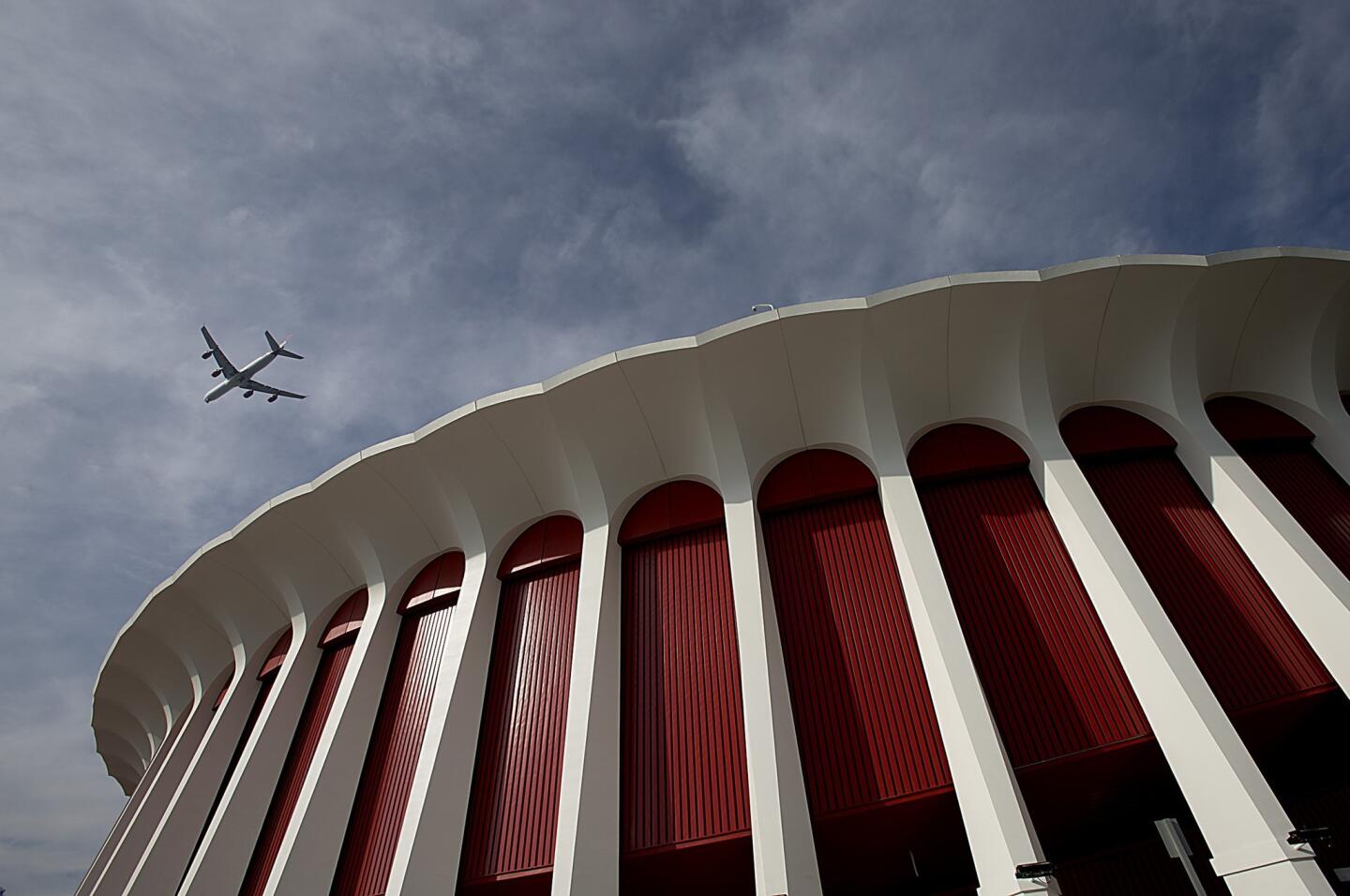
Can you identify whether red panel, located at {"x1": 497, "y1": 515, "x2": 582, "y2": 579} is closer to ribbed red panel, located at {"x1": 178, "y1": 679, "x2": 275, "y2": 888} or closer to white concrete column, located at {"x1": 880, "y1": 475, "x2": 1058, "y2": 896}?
white concrete column, located at {"x1": 880, "y1": 475, "x2": 1058, "y2": 896}

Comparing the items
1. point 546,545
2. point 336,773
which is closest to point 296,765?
point 336,773

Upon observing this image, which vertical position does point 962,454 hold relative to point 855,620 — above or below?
above

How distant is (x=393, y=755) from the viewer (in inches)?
532

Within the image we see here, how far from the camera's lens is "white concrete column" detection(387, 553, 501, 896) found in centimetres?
1060

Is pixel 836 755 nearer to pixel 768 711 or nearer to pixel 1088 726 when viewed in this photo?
pixel 768 711

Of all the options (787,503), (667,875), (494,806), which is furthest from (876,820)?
(494,806)

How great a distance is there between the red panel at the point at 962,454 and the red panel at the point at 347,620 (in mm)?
13313

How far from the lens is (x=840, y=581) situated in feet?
39.8

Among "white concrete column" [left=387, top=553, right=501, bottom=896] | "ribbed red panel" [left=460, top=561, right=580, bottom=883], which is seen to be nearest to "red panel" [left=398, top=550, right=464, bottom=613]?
"white concrete column" [left=387, top=553, right=501, bottom=896]

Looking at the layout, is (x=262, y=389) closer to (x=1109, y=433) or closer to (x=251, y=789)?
(x=251, y=789)

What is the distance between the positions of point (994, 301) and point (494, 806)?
1270 cm

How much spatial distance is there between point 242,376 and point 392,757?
23218mm

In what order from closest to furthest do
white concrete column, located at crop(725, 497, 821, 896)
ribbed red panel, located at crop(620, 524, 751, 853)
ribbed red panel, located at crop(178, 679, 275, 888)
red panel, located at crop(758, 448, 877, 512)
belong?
white concrete column, located at crop(725, 497, 821, 896), ribbed red panel, located at crop(620, 524, 751, 853), red panel, located at crop(758, 448, 877, 512), ribbed red panel, located at crop(178, 679, 275, 888)

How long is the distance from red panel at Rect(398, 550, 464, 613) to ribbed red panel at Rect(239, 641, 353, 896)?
2489 millimetres
